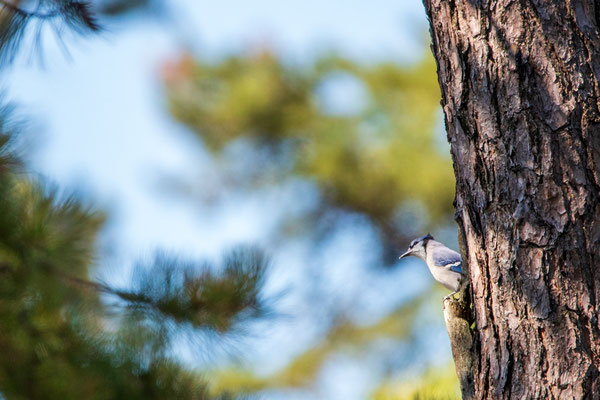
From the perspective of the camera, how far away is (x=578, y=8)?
1.39m

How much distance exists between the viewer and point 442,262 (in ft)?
7.75

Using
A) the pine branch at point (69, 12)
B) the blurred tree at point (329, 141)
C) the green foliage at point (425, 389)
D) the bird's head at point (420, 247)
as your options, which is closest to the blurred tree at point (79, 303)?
the pine branch at point (69, 12)

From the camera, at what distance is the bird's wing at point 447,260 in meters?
2.28

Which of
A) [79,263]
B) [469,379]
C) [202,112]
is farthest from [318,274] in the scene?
[469,379]

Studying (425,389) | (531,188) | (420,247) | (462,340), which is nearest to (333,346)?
(420,247)

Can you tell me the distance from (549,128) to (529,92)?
9cm

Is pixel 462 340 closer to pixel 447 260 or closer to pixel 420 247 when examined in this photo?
pixel 447 260

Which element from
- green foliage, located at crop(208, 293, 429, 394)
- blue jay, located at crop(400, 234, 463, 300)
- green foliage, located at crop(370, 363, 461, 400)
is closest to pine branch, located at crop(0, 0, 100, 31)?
blue jay, located at crop(400, 234, 463, 300)

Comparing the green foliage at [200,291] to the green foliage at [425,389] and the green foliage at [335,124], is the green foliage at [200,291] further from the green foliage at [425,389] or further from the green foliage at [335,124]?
the green foliage at [335,124]

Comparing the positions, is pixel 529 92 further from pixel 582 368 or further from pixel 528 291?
pixel 582 368

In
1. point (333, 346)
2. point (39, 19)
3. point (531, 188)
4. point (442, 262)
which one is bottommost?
point (531, 188)

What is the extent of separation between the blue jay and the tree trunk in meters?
0.62

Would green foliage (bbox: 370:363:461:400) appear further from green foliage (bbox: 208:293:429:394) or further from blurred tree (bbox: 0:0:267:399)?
green foliage (bbox: 208:293:429:394)

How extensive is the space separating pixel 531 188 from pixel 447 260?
105 centimetres
